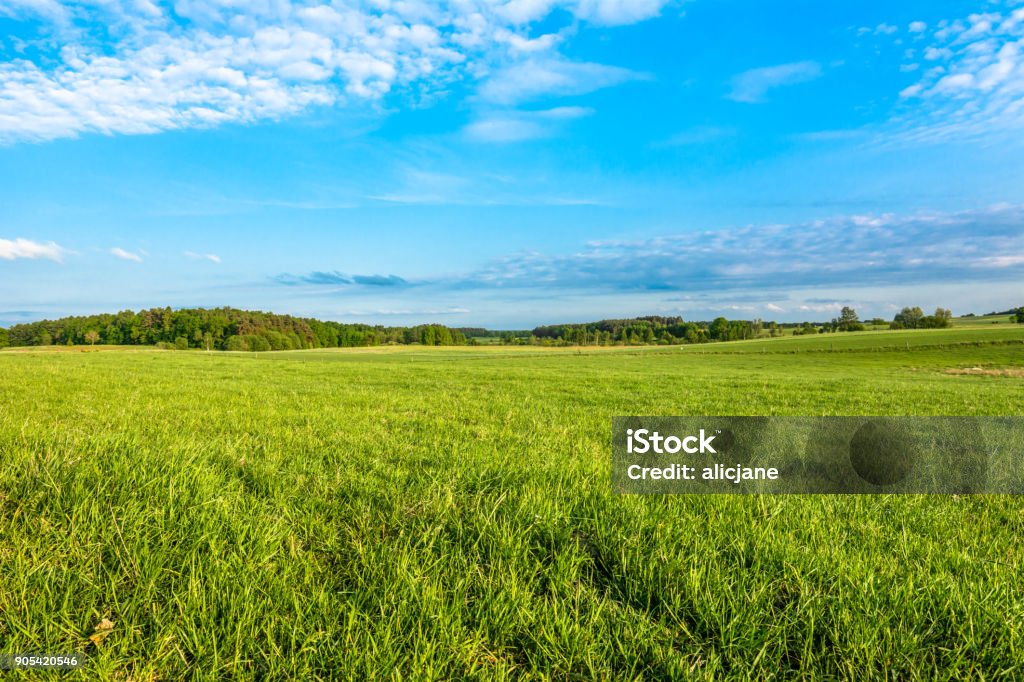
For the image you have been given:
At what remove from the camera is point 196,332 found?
137m

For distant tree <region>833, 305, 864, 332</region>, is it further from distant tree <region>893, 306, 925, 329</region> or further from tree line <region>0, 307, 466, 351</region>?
tree line <region>0, 307, 466, 351</region>

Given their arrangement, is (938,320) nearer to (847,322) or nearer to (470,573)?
(847,322)

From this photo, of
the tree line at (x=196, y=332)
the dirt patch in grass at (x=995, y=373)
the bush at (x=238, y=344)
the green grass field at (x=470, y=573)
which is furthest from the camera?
the tree line at (x=196, y=332)

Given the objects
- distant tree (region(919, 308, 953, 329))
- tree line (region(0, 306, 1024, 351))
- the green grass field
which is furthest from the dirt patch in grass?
distant tree (region(919, 308, 953, 329))

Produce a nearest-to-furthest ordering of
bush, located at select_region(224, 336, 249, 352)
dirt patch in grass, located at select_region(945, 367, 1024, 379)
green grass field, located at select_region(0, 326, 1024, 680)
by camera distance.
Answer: green grass field, located at select_region(0, 326, 1024, 680), dirt patch in grass, located at select_region(945, 367, 1024, 379), bush, located at select_region(224, 336, 249, 352)

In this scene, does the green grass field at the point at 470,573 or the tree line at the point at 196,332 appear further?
the tree line at the point at 196,332

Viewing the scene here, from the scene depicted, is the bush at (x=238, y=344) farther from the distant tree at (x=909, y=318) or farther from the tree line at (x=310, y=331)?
the distant tree at (x=909, y=318)

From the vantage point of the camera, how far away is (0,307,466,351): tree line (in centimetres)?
13525

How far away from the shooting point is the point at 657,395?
14.5m

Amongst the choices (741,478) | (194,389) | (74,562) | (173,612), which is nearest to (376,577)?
(173,612)

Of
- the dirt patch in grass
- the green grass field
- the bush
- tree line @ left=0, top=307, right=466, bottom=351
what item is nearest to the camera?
the green grass field

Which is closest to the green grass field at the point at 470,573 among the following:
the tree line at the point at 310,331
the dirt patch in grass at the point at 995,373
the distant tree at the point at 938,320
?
the dirt patch in grass at the point at 995,373

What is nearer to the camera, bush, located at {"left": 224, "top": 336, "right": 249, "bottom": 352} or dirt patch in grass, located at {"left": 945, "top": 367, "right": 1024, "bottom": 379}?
dirt patch in grass, located at {"left": 945, "top": 367, "right": 1024, "bottom": 379}

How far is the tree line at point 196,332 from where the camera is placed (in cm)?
13525
